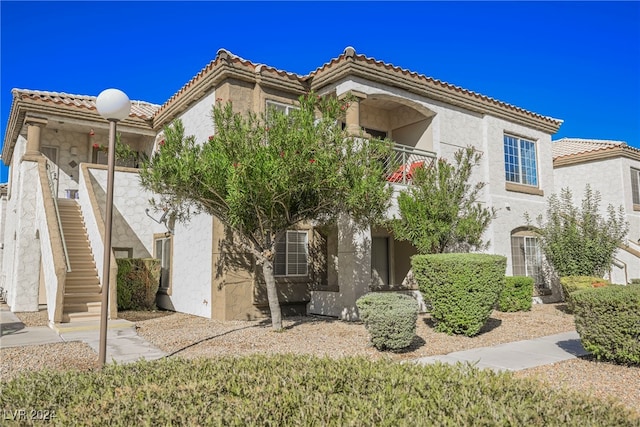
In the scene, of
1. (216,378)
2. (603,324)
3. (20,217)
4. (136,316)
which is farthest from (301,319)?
(20,217)

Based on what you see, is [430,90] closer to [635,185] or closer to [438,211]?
[438,211]

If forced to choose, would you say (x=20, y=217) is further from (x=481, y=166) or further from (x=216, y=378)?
(x=481, y=166)

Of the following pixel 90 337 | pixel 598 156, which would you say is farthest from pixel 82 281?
pixel 598 156

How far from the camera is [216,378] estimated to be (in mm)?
4477

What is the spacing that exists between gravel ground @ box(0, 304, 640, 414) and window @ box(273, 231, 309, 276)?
1.49 meters

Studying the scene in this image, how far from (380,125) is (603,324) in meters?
10.2

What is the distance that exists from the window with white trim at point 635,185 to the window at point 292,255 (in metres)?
15.3

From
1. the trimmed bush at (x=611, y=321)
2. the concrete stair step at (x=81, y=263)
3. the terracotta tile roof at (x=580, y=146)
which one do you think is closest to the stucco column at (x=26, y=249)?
the concrete stair step at (x=81, y=263)

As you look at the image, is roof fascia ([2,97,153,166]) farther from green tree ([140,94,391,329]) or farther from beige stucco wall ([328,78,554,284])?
beige stucco wall ([328,78,554,284])

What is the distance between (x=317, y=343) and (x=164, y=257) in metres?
8.11

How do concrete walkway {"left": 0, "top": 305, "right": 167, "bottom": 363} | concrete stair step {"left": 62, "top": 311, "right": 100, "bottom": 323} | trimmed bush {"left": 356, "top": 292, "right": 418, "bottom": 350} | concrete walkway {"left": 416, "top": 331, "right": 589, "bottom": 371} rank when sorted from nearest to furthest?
concrete walkway {"left": 416, "top": 331, "right": 589, "bottom": 371}, trimmed bush {"left": 356, "top": 292, "right": 418, "bottom": 350}, concrete walkway {"left": 0, "top": 305, "right": 167, "bottom": 363}, concrete stair step {"left": 62, "top": 311, "right": 100, "bottom": 323}

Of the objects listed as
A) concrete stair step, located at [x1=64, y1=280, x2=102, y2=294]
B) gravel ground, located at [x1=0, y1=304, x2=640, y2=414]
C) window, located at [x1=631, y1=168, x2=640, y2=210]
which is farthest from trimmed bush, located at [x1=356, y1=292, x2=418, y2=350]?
window, located at [x1=631, y1=168, x2=640, y2=210]

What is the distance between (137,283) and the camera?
14.2 m

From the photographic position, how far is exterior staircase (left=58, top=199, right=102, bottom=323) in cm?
1193
